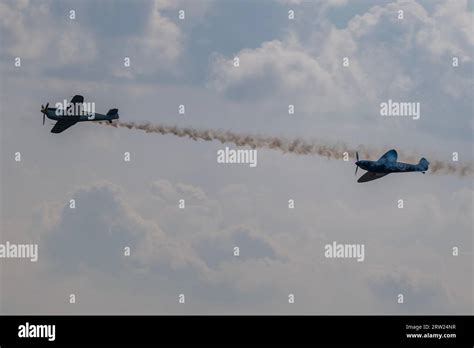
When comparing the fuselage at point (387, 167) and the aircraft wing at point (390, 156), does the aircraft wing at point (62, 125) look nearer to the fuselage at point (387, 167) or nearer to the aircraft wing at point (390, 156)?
the fuselage at point (387, 167)

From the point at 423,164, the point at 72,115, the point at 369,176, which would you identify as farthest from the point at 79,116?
the point at 423,164

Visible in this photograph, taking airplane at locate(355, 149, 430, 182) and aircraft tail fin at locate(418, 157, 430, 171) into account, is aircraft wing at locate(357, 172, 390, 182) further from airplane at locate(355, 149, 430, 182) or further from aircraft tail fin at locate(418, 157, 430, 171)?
aircraft tail fin at locate(418, 157, 430, 171)

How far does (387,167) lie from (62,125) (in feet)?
119

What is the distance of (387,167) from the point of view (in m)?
119

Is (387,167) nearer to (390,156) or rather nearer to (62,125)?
(390,156)

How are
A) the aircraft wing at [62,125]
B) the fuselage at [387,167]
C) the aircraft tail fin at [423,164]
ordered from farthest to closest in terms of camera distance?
the aircraft wing at [62,125] < the aircraft tail fin at [423,164] < the fuselage at [387,167]

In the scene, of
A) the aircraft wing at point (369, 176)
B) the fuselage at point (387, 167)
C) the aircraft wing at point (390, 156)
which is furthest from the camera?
the aircraft wing at point (369, 176)

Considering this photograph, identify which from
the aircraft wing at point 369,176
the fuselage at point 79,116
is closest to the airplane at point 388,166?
the aircraft wing at point 369,176

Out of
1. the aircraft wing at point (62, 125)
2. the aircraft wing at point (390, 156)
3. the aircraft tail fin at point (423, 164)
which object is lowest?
the aircraft tail fin at point (423, 164)

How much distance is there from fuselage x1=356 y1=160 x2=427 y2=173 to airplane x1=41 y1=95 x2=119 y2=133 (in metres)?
27.4

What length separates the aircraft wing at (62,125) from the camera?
124938mm
